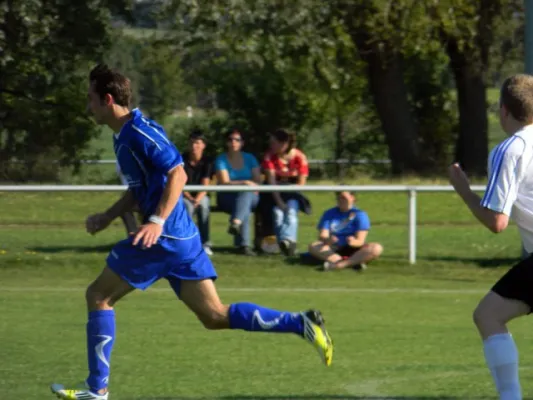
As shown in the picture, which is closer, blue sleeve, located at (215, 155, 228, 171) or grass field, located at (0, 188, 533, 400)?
grass field, located at (0, 188, 533, 400)

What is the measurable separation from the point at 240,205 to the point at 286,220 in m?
0.55

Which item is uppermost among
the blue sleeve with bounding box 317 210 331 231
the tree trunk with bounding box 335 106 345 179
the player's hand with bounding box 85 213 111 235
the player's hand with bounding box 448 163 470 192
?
the player's hand with bounding box 448 163 470 192

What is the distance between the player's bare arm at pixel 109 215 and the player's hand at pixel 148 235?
1.66 feet

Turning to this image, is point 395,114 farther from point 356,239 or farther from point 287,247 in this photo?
point 356,239

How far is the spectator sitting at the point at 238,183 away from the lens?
14.7 meters

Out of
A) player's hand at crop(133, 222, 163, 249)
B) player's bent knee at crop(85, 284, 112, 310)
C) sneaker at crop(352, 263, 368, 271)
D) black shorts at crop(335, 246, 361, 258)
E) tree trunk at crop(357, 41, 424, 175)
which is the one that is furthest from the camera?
tree trunk at crop(357, 41, 424, 175)

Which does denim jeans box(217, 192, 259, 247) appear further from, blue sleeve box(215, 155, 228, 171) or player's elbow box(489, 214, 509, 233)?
player's elbow box(489, 214, 509, 233)

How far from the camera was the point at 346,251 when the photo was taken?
14.4 m

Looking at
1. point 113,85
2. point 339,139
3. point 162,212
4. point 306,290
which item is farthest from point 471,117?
point 162,212

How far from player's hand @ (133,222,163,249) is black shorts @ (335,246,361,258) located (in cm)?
801

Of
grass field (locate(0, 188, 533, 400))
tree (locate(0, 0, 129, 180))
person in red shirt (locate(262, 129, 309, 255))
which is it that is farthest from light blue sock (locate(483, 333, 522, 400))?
tree (locate(0, 0, 129, 180))

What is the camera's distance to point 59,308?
11414 millimetres

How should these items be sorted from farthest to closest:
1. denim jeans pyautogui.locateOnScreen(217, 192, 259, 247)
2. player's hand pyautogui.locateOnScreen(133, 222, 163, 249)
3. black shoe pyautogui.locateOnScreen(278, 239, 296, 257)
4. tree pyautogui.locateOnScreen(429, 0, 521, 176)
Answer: tree pyautogui.locateOnScreen(429, 0, 521, 176) → black shoe pyautogui.locateOnScreen(278, 239, 296, 257) → denim jeans pyautogui.locateOnScreen(217, 192, 259, 247) → player's hand pyautogui.locateOnScreen(133, 222, 163, 249)

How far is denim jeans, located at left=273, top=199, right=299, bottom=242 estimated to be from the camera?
48.1ft
